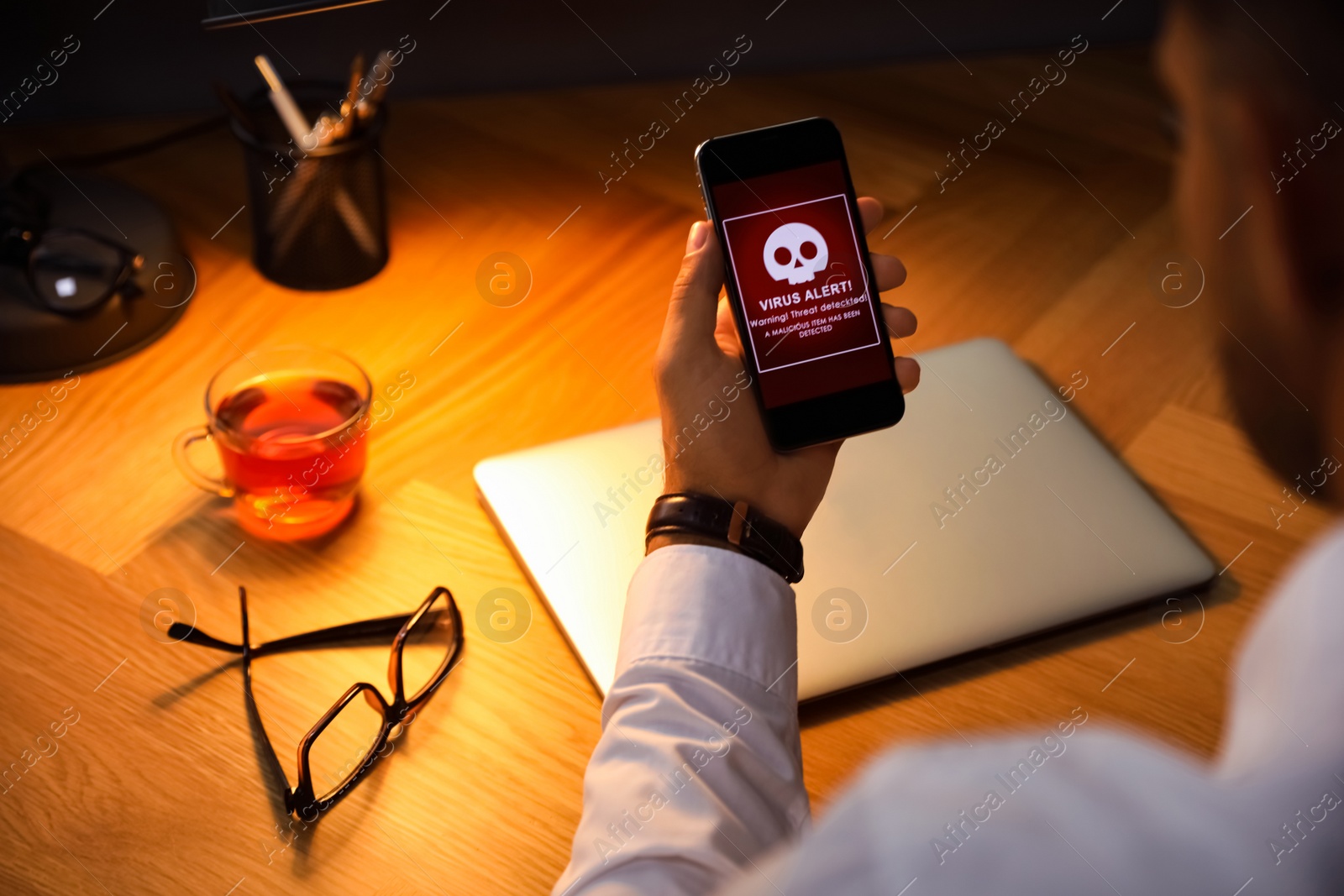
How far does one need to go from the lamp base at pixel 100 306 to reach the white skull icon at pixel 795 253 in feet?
1.81

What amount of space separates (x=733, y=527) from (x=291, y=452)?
0.32 metres

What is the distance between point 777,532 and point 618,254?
45 centimetres

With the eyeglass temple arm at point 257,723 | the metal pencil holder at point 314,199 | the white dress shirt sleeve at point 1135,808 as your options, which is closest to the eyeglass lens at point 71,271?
the metal pencil holder at point 314,199

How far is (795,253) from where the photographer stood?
77cm

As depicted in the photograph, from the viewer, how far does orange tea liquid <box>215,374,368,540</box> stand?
0.76 m

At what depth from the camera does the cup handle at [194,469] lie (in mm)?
791

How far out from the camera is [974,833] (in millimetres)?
301

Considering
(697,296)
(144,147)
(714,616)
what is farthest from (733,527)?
(144,147)

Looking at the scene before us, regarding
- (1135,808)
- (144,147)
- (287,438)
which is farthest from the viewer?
(144,147)

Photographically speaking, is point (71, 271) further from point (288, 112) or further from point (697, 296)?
point (697, 296)

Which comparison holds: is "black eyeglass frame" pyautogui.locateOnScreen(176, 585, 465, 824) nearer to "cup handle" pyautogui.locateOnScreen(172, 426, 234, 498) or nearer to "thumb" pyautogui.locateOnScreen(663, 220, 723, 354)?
"cup handle" pyautogui.locateOnScreen(172, 426, 234, 498)

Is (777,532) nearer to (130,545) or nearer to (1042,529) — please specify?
(1042,529)

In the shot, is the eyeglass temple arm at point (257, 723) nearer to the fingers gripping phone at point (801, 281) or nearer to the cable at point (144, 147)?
the fingers gripping phone at point (801, 281)

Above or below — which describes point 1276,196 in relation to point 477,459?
above
